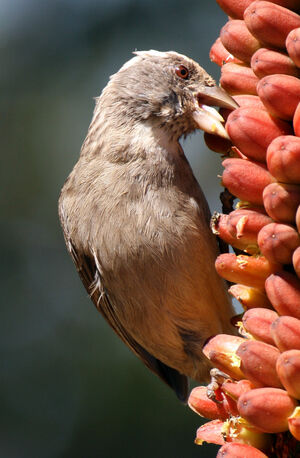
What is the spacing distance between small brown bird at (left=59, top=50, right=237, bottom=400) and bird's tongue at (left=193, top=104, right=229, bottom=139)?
1 cm

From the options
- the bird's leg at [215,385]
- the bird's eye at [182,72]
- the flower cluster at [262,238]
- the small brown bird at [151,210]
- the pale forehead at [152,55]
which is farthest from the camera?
the pale forehead at [152,55]

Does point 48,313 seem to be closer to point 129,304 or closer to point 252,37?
point 129,304

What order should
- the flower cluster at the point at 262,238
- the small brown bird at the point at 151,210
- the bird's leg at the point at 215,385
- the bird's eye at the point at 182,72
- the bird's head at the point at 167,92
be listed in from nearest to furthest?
the flower cluster at the point at 262,238, the bird's leg at the point at 215,385, the small brown bird at the point at 151,210, the bird's head at the point at 167,92, the bird's eye at the point at 182,72

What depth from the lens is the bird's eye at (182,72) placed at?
12.0 ft

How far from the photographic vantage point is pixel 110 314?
417 centimetres

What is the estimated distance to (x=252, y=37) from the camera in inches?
88.9

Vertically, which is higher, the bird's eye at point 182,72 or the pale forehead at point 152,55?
the pale forehead at point 152,55

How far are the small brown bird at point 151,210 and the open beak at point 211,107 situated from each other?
0.03ft

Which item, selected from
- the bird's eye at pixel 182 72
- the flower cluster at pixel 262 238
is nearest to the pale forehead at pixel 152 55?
the bird's eye at pixel 182 72

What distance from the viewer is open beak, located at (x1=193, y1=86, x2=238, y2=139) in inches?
105

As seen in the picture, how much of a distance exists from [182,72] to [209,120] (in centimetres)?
74

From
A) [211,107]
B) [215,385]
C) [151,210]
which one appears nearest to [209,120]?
[211,107]

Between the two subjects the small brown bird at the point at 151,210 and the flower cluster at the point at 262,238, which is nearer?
the flower cluster at the point at 262,238

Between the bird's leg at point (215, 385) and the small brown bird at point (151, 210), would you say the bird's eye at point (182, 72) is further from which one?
the bird's leg at point (215, 385)
